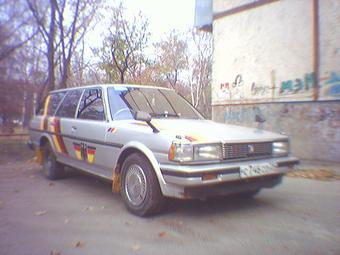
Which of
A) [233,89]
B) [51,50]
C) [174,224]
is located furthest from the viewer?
[51,50]

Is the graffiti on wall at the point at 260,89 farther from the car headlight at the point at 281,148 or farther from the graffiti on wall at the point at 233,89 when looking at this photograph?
the car headlight at the point at 281,148

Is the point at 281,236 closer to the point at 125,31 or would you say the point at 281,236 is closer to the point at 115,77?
the point at 125,31

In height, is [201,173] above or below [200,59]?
below

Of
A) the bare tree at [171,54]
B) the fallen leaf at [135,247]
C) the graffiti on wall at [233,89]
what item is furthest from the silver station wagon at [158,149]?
the bare tree at [171,54]

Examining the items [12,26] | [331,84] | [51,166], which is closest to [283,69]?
[331,84]

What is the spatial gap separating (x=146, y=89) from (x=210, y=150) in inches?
86.7

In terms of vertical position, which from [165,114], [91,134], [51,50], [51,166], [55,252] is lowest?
[55,252]

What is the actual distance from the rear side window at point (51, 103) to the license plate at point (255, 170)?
409cm

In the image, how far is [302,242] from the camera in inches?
130

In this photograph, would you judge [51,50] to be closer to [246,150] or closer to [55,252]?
[246,150]

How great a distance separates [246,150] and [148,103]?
1828mm

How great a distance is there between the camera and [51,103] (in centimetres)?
696

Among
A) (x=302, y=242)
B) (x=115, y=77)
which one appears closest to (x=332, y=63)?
(x=302, y=242)

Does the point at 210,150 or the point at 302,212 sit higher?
the point at 210,150
